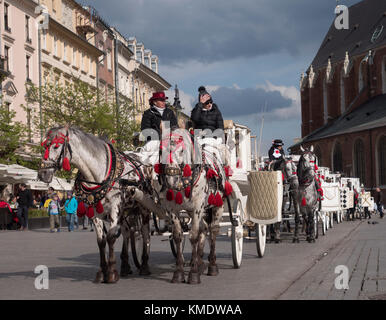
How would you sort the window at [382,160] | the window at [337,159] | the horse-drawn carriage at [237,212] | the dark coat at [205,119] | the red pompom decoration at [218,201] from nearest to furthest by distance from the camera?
1. the red pompom decoration at [218,201]
2. the dark coat at [205,119]
3. the horse-drawn carriage at [237,212]
4. the window at [382,160]
5. the window at [337,159]

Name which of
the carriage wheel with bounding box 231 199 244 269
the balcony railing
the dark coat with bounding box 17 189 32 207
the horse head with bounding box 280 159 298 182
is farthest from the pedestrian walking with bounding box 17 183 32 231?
the carriage wheel with bounding box 231 199 244 269

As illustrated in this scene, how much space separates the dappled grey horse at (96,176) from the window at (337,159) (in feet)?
196

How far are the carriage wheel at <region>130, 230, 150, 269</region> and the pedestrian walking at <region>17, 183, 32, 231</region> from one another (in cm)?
1631

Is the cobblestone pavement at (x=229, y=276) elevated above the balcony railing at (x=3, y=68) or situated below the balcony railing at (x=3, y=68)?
below

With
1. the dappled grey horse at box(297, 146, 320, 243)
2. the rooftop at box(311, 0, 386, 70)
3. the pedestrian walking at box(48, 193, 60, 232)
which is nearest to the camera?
the dappled grey horse at box(297, 146, 320, 243)

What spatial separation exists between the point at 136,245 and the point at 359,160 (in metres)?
56.4

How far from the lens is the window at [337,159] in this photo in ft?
220

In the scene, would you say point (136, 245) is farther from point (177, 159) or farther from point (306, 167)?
point (306, 167)

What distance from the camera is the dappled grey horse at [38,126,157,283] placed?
28.6 feet

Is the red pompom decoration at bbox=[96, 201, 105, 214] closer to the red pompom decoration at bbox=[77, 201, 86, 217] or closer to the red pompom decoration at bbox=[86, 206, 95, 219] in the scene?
the red pompom decoration at bbox=[86, 206, 95, 219]

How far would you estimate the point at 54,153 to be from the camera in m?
8.66

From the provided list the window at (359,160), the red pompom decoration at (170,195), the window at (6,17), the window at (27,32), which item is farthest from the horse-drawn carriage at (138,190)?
the window at (359,160)

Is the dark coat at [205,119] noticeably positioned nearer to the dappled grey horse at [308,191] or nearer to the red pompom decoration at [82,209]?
the red pompom decoration at [82,209]

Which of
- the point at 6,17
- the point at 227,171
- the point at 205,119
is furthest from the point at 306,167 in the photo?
the point at 6,17
